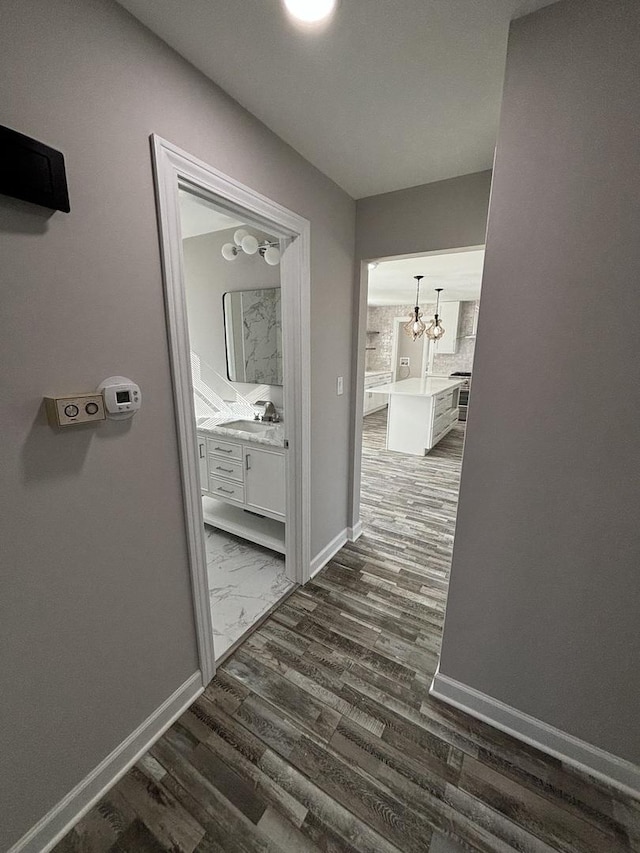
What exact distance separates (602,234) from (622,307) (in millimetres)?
221

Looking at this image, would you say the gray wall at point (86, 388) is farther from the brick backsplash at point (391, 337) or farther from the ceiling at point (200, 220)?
the brick backsplash at point (391, 337)

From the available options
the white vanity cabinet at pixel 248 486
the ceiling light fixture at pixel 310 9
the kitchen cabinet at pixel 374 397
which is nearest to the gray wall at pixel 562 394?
the ceiling light fixture at pixel 310 9

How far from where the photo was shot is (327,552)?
7.95 ft

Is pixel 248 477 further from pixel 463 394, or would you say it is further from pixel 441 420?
pixel 463 394

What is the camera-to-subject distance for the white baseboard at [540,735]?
1.19 metres

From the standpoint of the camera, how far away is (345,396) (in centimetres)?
241

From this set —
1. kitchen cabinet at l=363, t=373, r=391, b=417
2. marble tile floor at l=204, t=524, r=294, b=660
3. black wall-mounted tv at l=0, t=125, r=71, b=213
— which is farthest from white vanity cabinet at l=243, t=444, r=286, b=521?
kitchen cabinet at l=363, t=373, r=391, b=417

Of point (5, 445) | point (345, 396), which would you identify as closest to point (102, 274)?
point (5, 445)

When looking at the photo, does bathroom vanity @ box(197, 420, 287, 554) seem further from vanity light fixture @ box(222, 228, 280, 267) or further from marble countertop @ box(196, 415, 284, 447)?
vanity light fixture @ box(222, 228, 280, 267)

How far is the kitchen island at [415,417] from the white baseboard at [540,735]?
3543 millimetres

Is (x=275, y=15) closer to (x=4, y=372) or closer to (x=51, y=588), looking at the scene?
(x=4, y=372)

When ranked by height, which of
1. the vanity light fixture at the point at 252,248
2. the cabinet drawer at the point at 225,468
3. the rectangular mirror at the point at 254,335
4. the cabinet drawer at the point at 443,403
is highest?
the vanity light fixture at the point at 252,248

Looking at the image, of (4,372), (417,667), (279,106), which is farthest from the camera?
(417,667)

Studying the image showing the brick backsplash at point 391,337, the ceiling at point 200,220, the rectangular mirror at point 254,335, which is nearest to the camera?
the ceiling at point 200,220
